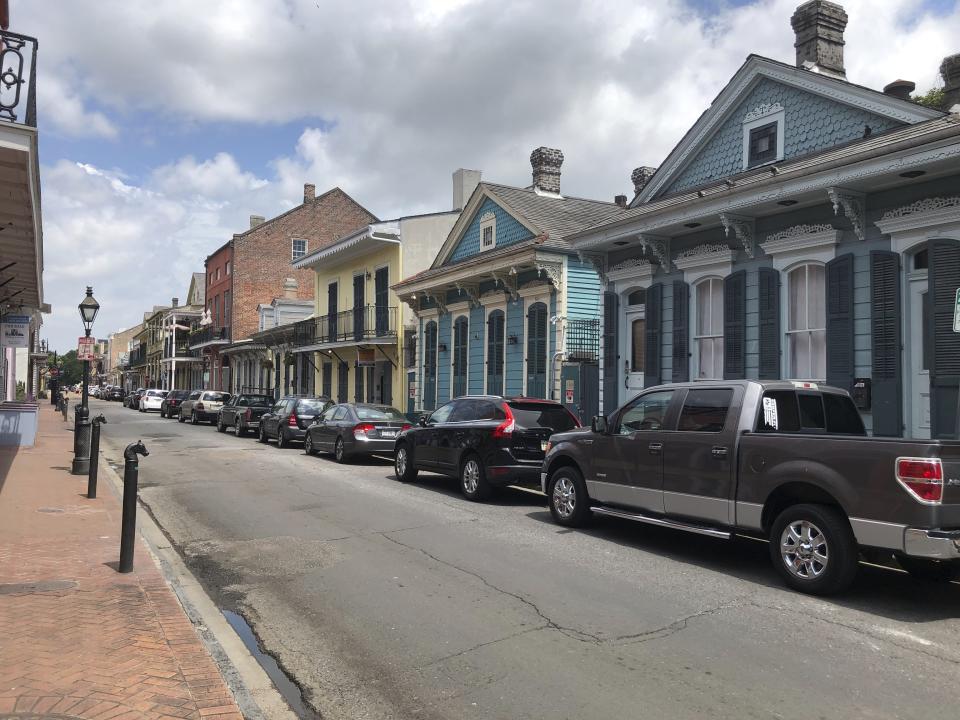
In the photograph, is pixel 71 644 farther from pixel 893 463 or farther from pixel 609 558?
pixel 893 463

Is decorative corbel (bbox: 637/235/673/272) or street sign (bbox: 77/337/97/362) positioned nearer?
decorative corbel (bbox: 637/235/673/272)

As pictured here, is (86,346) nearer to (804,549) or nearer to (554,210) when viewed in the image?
(554,210)

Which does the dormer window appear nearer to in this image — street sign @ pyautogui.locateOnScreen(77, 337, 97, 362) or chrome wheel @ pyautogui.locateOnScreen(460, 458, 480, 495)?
street sign @ pyautogui.locateOnScreen(77, 337, 97, 362)

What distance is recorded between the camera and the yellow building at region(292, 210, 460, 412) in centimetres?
2719

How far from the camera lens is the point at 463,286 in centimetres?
2195

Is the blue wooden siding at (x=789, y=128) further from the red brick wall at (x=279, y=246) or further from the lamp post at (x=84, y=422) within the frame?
the red brick wall at (x=279, y=246)

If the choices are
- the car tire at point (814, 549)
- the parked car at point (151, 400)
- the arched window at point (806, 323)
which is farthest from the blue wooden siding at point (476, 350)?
the parked car at point (151, 400)

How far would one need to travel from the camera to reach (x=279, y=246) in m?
47.7

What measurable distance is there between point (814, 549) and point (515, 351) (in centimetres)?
1400

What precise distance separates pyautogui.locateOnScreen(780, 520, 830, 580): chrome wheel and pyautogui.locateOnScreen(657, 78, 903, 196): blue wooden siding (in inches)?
324

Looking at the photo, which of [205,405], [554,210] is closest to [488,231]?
[554,210]

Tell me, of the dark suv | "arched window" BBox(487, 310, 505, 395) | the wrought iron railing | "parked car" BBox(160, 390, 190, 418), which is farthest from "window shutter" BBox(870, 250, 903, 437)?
"parked car" BBox(160, 390, 190, 418)

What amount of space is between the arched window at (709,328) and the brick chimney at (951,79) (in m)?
4.42

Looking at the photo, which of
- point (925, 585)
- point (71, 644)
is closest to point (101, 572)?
point (71, 644)
